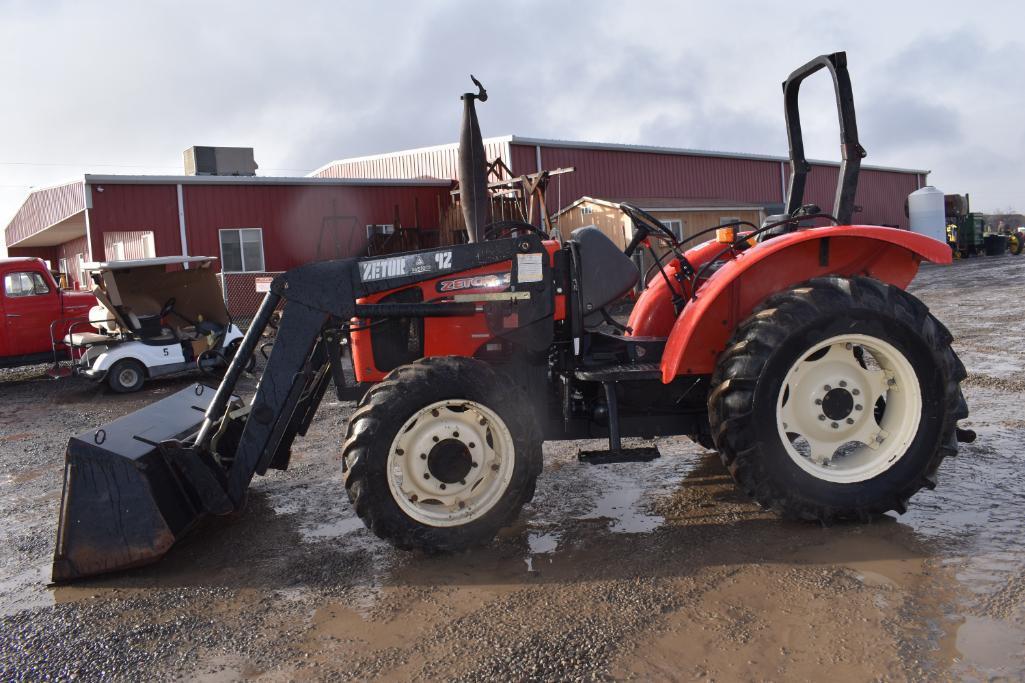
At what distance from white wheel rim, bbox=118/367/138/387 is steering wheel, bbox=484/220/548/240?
7820 mm

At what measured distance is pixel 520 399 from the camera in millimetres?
3695

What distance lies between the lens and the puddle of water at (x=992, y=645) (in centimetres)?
257

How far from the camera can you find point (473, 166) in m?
3.93

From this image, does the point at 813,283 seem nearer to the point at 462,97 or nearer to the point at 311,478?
the point at 462,97

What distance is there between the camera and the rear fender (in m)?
3.89

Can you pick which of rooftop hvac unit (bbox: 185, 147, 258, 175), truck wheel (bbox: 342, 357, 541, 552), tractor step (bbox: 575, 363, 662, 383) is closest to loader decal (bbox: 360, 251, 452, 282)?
truck wheel (bbox: 342, 357, 541, 552)

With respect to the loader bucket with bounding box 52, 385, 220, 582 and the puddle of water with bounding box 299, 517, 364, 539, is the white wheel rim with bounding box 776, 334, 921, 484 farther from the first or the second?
the loader bucket with bounding box 52, 385, 220, 582

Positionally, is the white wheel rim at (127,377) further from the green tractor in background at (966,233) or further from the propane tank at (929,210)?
the green tractor in background at (966,233)

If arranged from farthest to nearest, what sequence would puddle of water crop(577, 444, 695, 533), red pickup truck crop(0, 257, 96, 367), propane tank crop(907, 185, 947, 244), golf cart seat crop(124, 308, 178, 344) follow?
propane tank crop(907, 185, 947, 244), red pickup truck crop(0, 257, 96, 367), golf cart seat crop(124, 308, 178, 344), puddle of water crop(577, 444, 695, 533)

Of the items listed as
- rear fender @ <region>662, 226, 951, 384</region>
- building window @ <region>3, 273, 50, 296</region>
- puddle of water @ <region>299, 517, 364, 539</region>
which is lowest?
puddle of water @ <region>299, 517, 364, 539</region>

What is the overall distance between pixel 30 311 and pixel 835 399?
11.7 meters

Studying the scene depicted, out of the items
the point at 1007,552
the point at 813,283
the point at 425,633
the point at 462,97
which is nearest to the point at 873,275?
the point at 813,283

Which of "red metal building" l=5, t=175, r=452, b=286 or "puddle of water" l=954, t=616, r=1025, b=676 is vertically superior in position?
"red metal building" l=5, t=175, r=452, b=286

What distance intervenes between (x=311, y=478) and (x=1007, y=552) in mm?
3855
